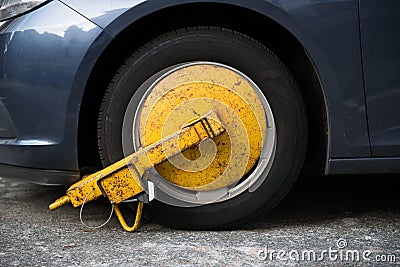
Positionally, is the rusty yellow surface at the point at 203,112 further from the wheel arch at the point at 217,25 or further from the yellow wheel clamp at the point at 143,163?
the wheel arch at the point at 217,25

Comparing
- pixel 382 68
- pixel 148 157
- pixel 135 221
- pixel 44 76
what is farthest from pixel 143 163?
pixel 382 68

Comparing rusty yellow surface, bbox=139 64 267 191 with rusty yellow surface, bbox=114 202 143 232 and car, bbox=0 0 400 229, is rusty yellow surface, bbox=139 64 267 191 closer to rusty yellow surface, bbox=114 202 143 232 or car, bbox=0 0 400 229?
car, bbox=0 0 400 229

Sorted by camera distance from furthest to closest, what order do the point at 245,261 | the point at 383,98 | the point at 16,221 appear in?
the point at 16,221 < the point at 383,98 < the point at 245,261

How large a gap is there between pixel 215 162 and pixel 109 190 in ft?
1.39

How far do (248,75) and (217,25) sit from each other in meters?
0.25

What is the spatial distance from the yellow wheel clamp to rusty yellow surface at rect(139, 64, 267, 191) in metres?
0.04

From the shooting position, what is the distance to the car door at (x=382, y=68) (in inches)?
114

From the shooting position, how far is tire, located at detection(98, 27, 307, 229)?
2988 millimetres

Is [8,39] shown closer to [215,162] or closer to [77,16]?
[77,16]

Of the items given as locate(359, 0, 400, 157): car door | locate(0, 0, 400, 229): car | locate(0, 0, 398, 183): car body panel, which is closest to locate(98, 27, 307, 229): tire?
locate(0, 0, 400, 229): car

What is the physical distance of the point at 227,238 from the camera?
3.02m

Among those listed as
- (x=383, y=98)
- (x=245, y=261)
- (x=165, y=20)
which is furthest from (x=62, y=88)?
(x=383, y=98)

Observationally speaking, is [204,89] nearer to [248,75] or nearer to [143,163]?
[248,75]

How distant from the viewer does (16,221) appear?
10.8 feet
